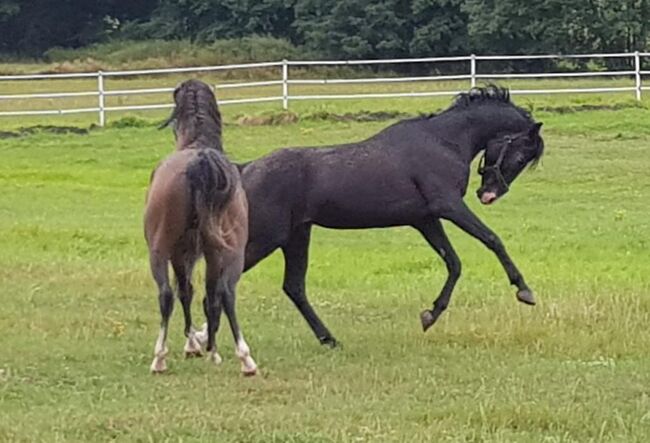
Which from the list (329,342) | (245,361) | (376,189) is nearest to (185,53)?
(376,189)

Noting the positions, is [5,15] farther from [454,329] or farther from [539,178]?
[454,329]

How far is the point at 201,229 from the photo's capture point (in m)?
7.89

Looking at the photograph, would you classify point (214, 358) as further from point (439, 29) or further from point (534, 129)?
point (439, 29)

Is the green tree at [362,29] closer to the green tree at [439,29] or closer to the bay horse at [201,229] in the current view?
the green tree at [439,29]

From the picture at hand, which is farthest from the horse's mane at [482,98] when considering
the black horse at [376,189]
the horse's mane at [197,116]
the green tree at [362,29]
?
the green tree at [362,29]

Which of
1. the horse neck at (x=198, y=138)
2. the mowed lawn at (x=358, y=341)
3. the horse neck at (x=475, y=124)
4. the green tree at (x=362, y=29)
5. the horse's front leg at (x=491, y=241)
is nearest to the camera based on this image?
the mowed lawn at (x=358, y=341)

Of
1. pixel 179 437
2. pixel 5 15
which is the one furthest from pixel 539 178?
pixel 5 15

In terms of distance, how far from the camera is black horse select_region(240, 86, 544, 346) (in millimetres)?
9211

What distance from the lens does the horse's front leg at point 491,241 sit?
915 cm

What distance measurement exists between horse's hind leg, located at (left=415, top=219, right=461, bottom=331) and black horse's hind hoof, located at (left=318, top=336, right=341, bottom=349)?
631 millimetres

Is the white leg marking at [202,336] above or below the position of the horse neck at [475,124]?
below

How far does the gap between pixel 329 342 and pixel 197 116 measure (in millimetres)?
1757

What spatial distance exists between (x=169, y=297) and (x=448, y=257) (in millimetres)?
2343

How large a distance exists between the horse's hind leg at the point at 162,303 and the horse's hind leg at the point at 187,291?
7.2 inches
